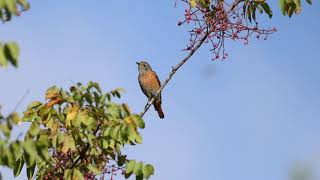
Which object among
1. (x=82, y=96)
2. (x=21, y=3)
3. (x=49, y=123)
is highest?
(x=21, y=3)

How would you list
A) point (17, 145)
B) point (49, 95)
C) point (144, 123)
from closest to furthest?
point (17, 145), point (144, 123), point (49, 95)

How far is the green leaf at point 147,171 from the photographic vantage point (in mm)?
4167

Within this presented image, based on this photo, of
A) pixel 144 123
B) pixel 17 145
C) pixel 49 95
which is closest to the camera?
pixel 17 145

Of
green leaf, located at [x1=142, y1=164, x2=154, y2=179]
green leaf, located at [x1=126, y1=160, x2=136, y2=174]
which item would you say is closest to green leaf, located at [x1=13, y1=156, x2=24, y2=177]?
green leaf, located at [x1=126, y1=160, x2=136, y2=174]

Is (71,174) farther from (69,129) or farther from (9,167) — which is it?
(9,167)

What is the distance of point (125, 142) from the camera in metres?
4.77

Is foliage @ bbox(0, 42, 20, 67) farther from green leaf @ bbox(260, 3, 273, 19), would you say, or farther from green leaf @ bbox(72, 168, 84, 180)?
green leaf @ bbox(260, 3, 273, 19)

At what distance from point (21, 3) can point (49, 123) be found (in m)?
1.53

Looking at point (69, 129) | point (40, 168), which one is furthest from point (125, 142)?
point (40, 168)

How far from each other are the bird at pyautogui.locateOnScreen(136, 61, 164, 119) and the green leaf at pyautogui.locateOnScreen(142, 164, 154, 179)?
7685 mm

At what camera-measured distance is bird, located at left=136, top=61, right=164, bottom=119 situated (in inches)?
475

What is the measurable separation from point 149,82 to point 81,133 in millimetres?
7622

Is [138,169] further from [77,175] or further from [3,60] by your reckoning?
[3,60]

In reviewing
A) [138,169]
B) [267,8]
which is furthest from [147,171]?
[267,8]
